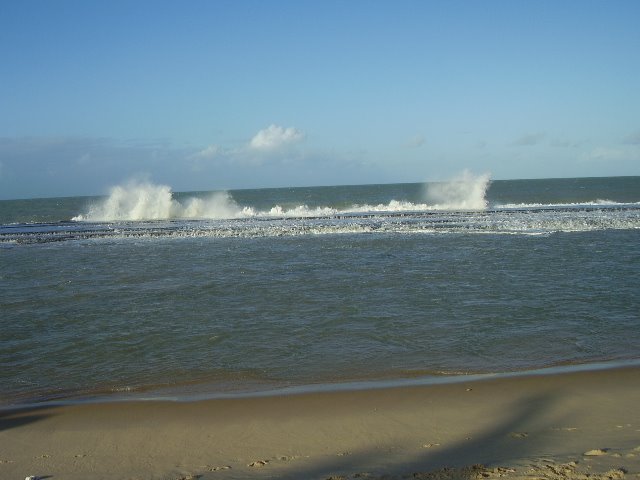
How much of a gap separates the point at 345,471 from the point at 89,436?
114 inches

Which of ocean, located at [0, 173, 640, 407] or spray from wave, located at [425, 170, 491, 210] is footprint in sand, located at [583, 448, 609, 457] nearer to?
ocean, located at [0, 173, 640, 407]

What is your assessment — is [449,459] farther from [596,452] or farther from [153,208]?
[153,208]

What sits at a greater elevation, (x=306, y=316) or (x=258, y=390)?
(x=306, y=316)

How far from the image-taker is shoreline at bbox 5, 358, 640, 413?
7059 millimetres

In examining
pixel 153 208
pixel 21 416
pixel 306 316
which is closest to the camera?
pixel 21 416

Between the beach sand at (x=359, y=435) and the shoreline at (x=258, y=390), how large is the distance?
0.51 ft

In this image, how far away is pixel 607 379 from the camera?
7215 mm

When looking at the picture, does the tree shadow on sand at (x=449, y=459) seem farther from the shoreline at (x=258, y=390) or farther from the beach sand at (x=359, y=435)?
the shoreline at (x=258, y=390)

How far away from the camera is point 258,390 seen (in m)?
7.29

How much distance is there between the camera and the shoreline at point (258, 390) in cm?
706

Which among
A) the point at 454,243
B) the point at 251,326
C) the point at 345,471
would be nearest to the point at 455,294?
the point at 251,326

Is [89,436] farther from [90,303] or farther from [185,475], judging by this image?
[90,303]

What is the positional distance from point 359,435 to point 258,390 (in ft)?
6.41

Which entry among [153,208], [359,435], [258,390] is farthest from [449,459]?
[153,208]
